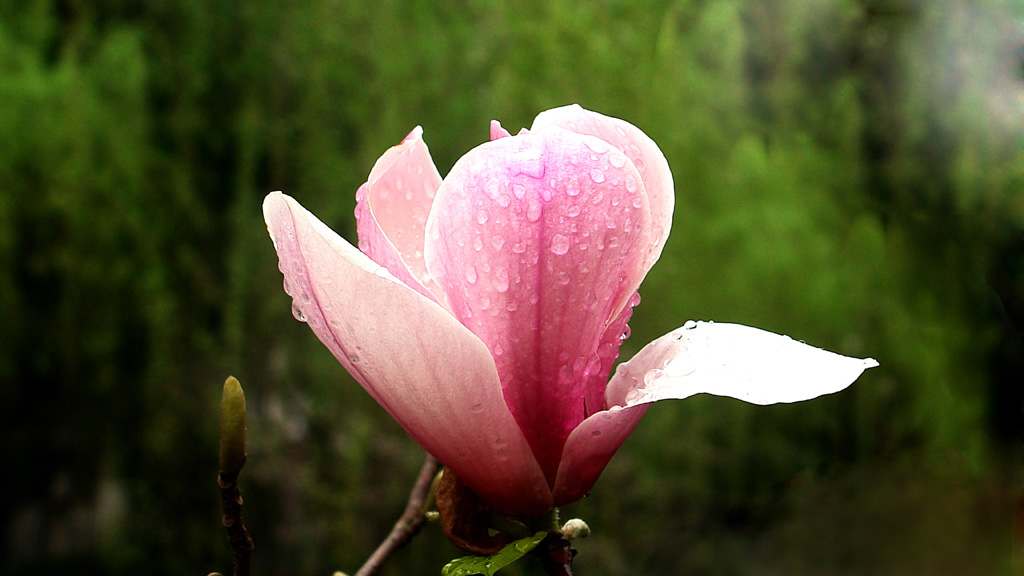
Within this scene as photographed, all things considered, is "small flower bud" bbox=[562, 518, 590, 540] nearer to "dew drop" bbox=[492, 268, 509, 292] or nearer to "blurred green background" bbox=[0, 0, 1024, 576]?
"dew drop" bbox=[492, 268, 509, 292]

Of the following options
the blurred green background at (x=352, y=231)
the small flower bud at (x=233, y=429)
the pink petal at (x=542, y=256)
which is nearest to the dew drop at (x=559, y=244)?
the pink petal at (x=542, y=256)

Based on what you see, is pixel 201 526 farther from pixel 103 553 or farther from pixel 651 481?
pixel 651 481

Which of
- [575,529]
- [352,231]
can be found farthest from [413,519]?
[352,231]

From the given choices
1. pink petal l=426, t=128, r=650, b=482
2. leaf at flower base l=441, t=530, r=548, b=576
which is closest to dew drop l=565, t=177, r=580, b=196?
pink petal l=426, t=128, r=650, b=482

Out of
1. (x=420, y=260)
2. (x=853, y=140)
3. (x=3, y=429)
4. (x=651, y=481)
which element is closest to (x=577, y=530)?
(x=420, y=260)

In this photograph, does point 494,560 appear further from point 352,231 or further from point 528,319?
point 352,231
